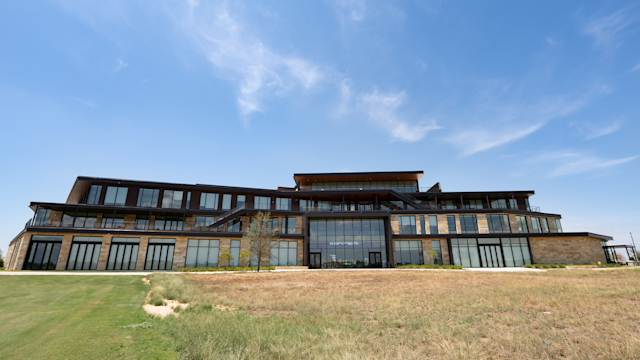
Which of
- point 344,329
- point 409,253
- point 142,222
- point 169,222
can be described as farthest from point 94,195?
point 344,329

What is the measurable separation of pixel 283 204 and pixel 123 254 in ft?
78.2

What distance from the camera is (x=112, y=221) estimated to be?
1633 inches

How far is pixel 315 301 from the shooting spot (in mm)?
14844

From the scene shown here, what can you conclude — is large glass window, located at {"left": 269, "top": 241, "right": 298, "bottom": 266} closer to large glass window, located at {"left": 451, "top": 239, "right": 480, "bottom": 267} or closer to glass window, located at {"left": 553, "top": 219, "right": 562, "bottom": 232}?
large glass window, located at {"left": 451, "top": 239, "right": 480, "bottom": 267}

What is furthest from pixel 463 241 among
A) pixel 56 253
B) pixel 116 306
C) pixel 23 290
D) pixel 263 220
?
pixel 56 253

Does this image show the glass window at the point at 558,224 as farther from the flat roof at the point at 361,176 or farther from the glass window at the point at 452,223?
the flat roof at the point at 361,176

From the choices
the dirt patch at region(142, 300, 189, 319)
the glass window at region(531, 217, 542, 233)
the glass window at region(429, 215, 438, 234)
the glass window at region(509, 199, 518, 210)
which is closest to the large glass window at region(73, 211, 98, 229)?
the dirt patch at region(142, 300, 189, 319)

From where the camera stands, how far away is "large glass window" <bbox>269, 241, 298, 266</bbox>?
143 ft

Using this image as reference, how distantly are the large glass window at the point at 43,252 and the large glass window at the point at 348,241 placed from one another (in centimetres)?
3175

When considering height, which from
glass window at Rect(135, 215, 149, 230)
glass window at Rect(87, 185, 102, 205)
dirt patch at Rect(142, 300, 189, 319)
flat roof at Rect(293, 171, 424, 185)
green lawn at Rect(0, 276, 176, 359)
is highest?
flat roof at Rect(293, 171, 424, 185)

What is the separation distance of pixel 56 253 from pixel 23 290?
24.9 m

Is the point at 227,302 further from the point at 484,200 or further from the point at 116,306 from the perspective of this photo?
the point at 484,200

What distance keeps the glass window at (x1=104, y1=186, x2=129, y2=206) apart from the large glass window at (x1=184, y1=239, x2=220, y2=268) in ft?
42.7

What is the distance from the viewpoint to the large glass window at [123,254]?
37656mm
